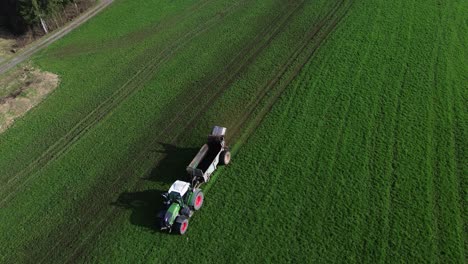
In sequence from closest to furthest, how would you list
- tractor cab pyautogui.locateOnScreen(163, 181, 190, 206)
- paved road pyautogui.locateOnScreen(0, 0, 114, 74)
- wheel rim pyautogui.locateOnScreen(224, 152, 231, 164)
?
tractor cab pyautogui.locateOnScreen(163, 181, 190, 206), wheel rim pyautogui.locateOnScreen(224, 152, 231, 164), paved road pyautogui.locateOnScreen(0, 0, 114, 74)

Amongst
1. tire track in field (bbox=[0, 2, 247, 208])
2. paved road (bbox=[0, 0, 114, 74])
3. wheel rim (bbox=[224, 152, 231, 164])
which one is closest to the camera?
wheel rim (bbox=[224, 152, 231, 164])

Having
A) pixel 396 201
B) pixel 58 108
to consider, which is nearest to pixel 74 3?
pixel 58 108

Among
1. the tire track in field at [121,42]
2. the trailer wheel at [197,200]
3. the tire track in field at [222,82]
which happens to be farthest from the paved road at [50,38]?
the trailer wheel at [197,200]

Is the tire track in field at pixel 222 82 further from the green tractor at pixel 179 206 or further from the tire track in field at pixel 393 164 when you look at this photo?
the tire track in field at pixel 393 164

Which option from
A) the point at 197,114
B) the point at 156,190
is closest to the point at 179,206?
the point at 156,190

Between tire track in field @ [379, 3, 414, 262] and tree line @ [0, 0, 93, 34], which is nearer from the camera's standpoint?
tire track in field @ [379, 3, 414, 262]

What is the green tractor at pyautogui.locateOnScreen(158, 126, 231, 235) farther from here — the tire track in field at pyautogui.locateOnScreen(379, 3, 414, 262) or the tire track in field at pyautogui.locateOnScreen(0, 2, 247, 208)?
the tire track in field at pyautogui.locateOnScreen(0, 2, 247, 208)

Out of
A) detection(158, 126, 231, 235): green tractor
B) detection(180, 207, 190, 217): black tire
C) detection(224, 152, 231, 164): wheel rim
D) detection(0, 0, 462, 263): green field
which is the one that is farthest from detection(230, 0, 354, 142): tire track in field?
detection(180, 207, 190, 217): black tire
